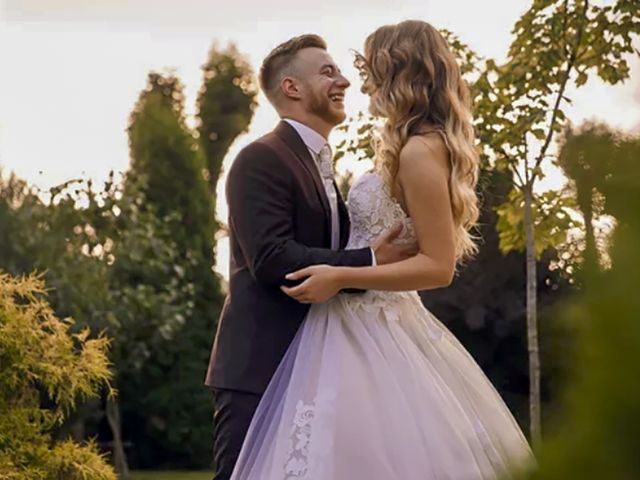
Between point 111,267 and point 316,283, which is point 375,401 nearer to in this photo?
point 316,283

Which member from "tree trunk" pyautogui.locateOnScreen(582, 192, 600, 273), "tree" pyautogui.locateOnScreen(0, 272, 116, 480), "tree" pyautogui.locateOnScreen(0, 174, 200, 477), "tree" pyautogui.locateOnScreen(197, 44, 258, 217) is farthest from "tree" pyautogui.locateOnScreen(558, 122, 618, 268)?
"tree" pyautogui.locateOnScreen(197, 44, 258, 217)

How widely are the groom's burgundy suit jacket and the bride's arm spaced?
8 centimetres

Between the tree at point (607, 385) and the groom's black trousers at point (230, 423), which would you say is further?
the groom's black trousers at point (230, 423)

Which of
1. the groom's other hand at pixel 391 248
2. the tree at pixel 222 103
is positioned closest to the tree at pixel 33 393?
the groom's other hand at pixel 391 248

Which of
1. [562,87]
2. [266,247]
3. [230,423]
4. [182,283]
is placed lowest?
[230,423]

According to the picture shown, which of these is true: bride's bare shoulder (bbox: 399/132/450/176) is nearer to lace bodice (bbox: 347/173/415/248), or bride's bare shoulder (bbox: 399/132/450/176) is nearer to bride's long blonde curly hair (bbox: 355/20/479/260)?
bride's long blonde curly hair (bbox: 355/20/479/260)

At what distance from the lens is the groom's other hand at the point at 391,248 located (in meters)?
4.00

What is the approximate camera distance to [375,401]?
13.2 ft

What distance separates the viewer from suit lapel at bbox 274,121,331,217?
13.6 ft

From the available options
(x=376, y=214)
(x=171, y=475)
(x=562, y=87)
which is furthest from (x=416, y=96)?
(x=171, y=475)

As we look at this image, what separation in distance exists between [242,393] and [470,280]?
407 inches

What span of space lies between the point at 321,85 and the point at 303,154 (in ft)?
0.77

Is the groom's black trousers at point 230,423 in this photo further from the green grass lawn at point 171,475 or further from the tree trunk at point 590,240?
the green grass lawn at point 171,475

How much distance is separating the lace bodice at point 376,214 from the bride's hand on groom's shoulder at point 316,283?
27 cm
